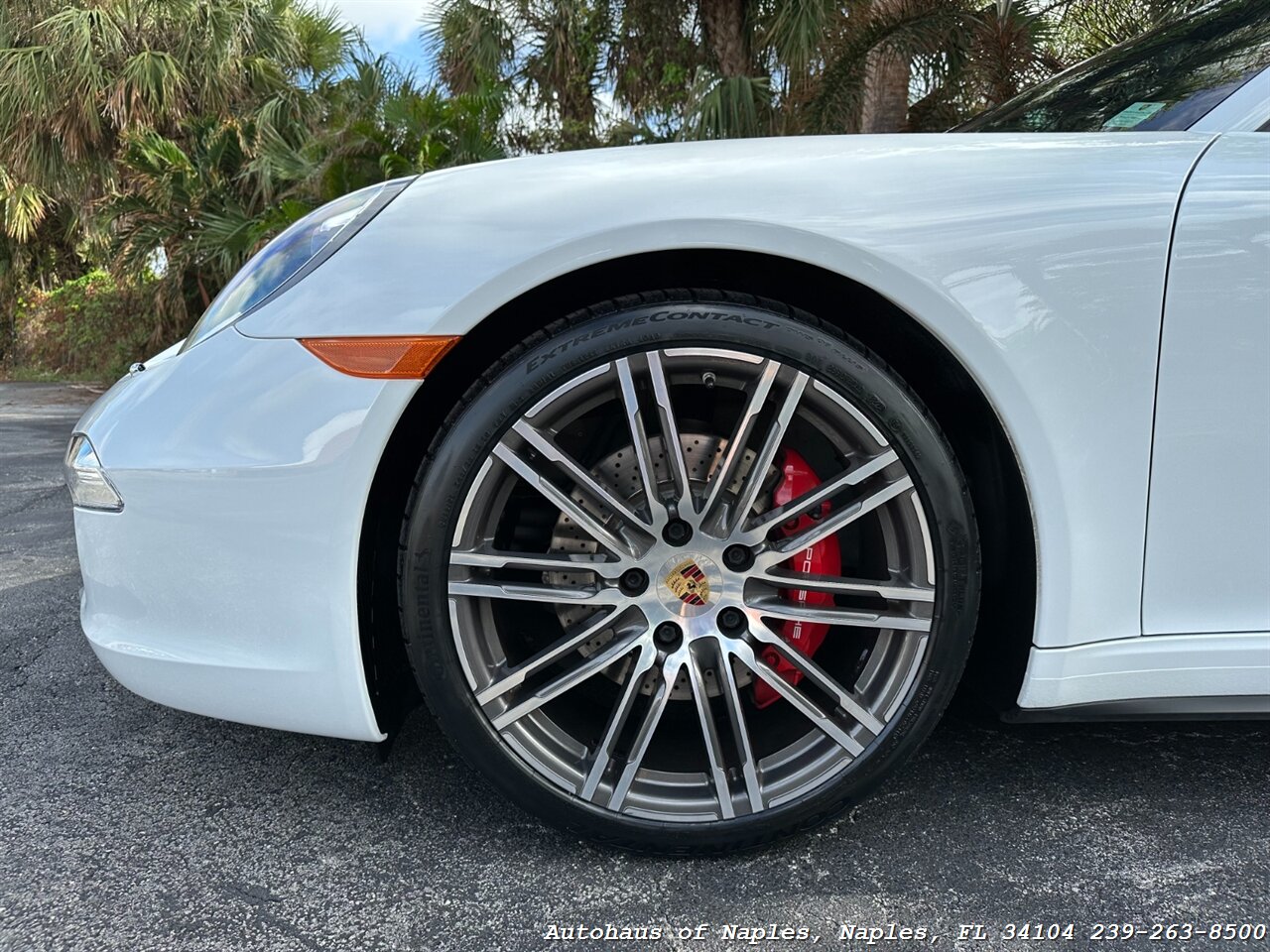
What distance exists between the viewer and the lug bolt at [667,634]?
1.43 metres

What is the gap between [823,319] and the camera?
1479mm

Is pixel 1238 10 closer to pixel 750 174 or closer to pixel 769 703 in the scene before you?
pixel 750 174

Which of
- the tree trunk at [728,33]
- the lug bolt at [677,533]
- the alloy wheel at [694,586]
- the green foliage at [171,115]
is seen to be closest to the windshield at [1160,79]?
the alloy wheel at [694,586]

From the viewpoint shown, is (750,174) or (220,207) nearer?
(750,174)

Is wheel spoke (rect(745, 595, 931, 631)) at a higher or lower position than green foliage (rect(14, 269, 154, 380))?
lower

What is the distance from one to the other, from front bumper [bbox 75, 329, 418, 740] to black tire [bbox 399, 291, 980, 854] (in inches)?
4.3

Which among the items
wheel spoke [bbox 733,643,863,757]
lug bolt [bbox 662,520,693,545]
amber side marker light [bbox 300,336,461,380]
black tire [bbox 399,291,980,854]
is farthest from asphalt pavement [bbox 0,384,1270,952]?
amber side marker light [bbox 300,336,461,380]

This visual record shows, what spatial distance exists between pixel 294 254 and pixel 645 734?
1.01 metres

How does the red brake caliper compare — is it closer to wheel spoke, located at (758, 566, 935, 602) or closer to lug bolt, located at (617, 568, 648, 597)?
wheel spoke, located at (758, 566, 935, 602)

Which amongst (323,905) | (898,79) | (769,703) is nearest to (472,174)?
(769,703)

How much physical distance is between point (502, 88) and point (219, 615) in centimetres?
882

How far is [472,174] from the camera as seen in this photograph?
1.46m

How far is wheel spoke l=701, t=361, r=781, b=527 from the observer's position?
1.40m

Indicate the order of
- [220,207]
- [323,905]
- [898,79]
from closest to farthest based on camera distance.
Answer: [323,905] → [898,79] → [220,207]
